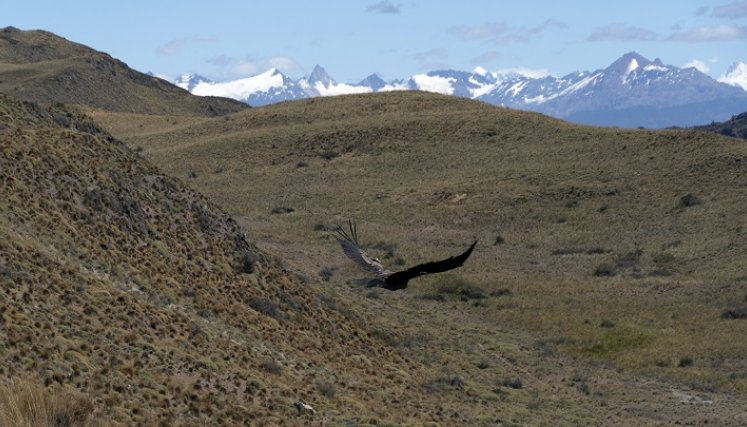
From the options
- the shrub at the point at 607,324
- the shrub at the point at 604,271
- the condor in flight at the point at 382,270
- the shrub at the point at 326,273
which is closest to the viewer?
the condor in flight at the point at 382,270

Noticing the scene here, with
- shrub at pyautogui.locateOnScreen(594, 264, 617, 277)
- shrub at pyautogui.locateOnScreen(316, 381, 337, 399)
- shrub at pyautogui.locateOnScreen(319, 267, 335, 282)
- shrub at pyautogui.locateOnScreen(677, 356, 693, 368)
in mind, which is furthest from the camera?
shrub at pyautogui.locateOnScreen(594, 264, 617, 277)

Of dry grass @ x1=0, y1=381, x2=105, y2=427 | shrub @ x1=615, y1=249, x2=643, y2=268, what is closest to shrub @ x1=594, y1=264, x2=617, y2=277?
shrub @ x1=615, y1=249, x2=643, y2=268

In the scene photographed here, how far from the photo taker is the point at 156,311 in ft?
81.0

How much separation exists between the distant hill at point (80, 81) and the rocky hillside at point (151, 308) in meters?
90.6

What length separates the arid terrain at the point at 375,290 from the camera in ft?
69.3

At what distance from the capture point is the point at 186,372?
21.0 meters

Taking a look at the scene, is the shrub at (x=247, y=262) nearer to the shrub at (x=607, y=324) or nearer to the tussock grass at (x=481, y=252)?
the tussock grass at (x=481, y=252)

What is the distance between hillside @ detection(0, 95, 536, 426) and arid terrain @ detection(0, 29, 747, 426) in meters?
0.08

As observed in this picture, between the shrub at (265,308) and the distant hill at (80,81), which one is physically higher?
the distant hill at (80,81)

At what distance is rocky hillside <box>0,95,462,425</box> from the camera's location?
18547 millimetres

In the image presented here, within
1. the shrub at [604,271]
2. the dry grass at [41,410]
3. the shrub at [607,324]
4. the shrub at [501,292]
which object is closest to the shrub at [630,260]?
the shrub at [604,271]

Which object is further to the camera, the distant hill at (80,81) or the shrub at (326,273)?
the distant hill at (80,81)

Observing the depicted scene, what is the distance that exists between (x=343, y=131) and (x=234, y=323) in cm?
6146

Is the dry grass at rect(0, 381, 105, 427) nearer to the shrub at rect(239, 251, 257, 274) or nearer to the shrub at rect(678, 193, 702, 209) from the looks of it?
the shrub at rect(239, 251, 257, 274)
